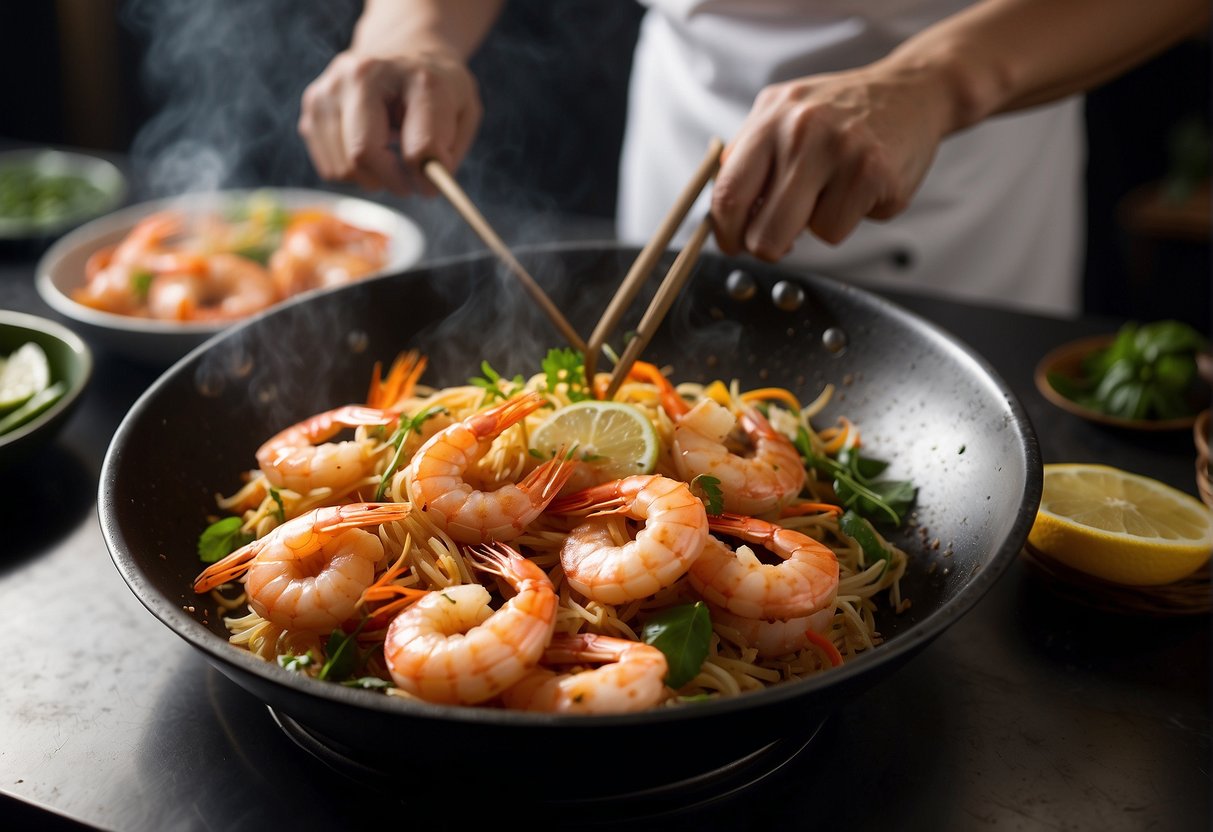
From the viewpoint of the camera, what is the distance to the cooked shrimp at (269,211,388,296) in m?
2.63

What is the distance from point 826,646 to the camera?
4.35 feet

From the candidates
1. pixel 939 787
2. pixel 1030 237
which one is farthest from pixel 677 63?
pixel 939 787

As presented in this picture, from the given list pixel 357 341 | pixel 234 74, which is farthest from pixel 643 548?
pixel 234 74

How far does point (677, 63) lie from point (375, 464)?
154 cm

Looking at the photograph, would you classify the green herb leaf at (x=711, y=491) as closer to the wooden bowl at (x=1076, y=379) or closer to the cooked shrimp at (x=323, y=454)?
the cooked shrimp at (x=323, y=454)

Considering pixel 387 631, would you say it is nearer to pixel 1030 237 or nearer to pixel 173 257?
pixel 173 257

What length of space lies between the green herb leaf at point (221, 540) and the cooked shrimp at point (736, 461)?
2.12ft

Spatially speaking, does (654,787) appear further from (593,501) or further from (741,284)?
(741,284)

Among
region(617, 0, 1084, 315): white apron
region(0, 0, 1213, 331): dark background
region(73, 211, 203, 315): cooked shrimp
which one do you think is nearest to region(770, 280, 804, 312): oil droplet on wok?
region(617, 0, 1084, 315): white apron

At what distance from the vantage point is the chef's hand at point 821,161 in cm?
159

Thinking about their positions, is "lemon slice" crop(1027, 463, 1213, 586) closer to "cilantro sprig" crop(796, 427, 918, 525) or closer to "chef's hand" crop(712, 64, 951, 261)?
"cilantro sprig" crop(796, 427, 918, 525)

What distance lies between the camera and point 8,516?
186 cm

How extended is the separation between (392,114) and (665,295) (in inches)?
31.9

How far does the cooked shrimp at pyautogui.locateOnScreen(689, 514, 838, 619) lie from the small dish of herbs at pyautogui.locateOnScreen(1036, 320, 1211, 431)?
0.97 meters
